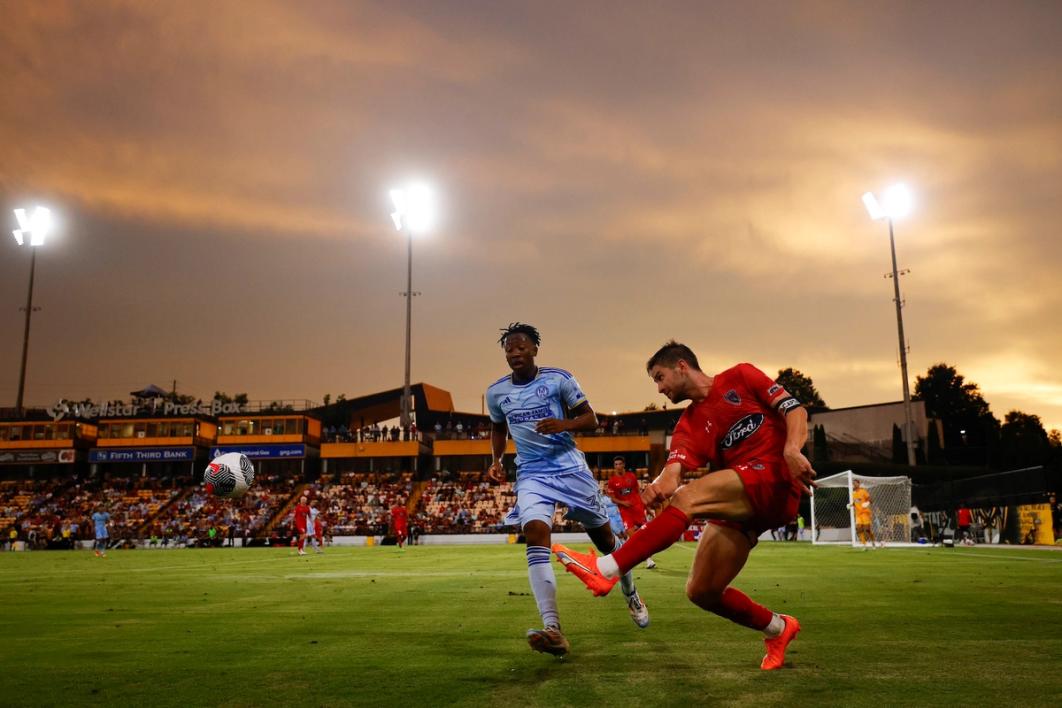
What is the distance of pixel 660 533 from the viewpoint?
4.67 m

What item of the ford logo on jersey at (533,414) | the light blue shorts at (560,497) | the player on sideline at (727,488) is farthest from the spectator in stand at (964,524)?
the player on sideline at (727,488)

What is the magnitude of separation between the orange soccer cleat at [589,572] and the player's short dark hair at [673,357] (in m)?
1.26

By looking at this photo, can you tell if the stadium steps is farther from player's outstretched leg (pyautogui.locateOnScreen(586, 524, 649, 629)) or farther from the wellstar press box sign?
player's outstretched leg (pyautogui.locateOnScreen(586, 524, 649, 629))

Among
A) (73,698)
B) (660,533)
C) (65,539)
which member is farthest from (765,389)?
(65,539)

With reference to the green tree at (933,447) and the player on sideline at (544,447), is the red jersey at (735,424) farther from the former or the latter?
the green tree at (933,447)

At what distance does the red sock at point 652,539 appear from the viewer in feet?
15.2

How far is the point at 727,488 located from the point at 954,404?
97919 mm

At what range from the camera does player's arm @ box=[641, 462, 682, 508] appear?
4586 mm

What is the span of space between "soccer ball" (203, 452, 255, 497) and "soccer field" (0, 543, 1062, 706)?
3.31 m

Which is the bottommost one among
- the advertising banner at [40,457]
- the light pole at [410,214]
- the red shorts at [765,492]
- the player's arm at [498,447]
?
the red shorts at [765,492]

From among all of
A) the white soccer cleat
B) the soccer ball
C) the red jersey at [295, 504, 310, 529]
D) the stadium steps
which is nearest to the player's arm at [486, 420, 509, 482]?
the white soccer cleat

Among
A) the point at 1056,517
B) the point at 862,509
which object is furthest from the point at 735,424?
the point at 1056,517

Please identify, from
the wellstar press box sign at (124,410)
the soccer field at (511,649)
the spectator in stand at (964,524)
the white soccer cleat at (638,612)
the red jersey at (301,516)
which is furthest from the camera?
the wellstar press box sign at (124,410)

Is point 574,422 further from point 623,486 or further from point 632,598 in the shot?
point 623,486
